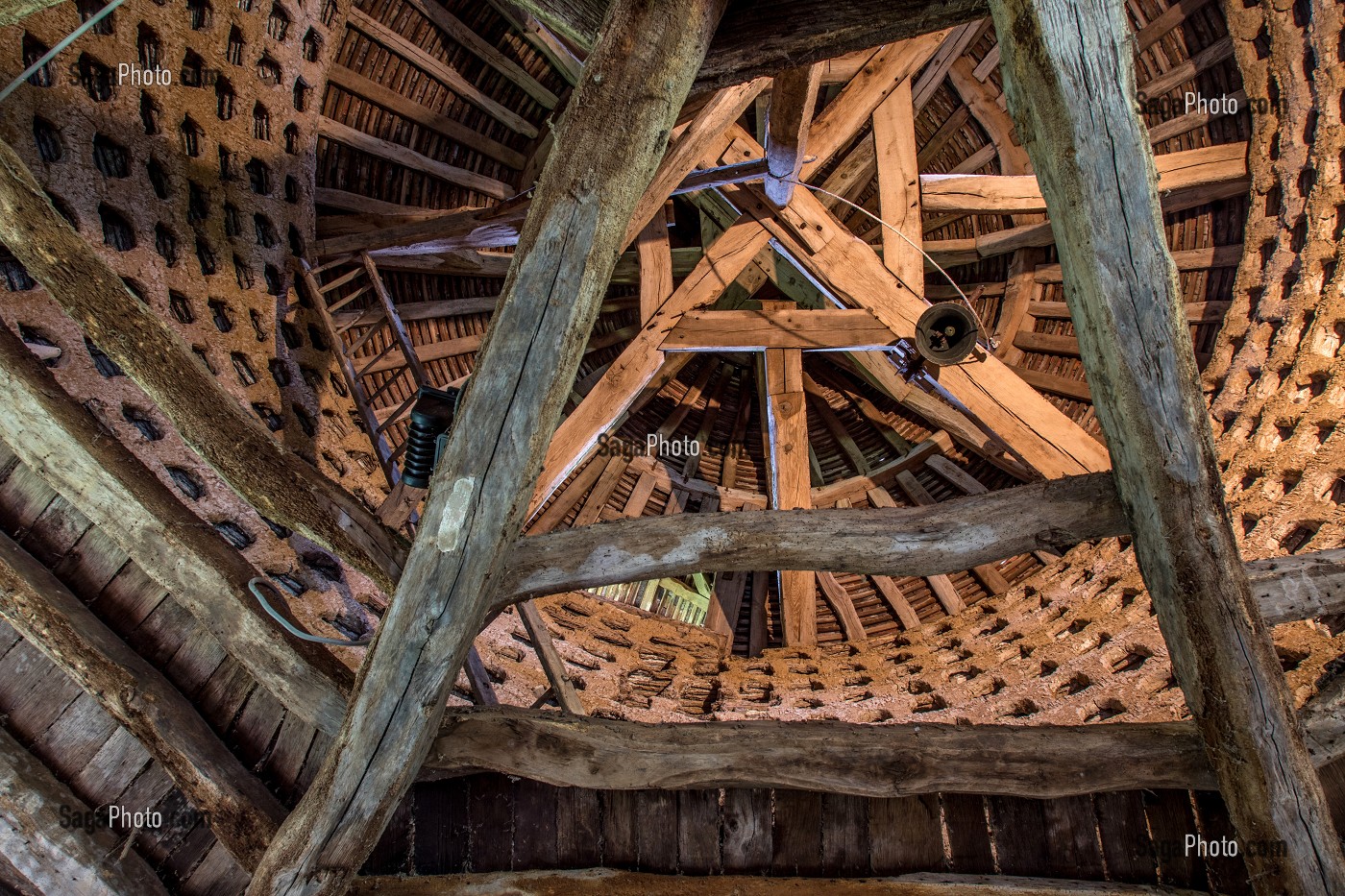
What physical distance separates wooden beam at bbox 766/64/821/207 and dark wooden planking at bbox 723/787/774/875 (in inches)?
104

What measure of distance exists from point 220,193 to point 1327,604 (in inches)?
172

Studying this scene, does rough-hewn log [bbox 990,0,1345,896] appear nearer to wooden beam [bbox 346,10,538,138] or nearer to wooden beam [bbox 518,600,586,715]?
wooden beam [bbox 518,600,586,715]

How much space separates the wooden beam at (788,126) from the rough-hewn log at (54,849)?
3455mm

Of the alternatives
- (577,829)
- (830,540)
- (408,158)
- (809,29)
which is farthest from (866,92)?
(577,829)

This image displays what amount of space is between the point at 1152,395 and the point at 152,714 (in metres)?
2.72

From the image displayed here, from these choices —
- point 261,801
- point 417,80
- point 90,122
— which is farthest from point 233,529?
point 417,80

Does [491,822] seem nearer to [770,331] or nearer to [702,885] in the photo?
[702,885]

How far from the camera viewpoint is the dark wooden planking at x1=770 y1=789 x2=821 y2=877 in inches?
95.1

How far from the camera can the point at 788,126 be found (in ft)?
11.7

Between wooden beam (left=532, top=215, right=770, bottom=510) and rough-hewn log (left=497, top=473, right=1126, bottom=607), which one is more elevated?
wooden beam (left=532, top=215, right=770, bottom=510)

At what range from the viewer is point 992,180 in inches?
181

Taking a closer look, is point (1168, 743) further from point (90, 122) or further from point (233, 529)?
point (90, 122)

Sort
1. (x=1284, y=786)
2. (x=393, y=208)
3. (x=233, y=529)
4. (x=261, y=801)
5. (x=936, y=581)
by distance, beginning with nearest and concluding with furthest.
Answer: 1. (x=1284, y=786)
2. (x=261, y=801)
3. (x=233, y=529)
4. (x=393, y=208)
5. (x=936, y=581)

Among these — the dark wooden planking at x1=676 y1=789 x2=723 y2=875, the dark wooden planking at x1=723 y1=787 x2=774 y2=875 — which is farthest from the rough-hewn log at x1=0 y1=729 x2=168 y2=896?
the dark wooden planking at x1=723 y1=787 x2=774 y2=875
